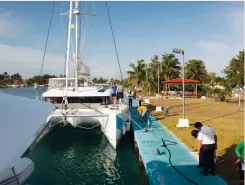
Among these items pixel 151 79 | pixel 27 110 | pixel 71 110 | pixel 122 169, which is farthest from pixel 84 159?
pixel 151 79

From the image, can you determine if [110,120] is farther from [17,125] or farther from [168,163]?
[17,125]

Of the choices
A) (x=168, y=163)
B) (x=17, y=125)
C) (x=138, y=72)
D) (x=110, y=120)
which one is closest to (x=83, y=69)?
(x=110, y=120)

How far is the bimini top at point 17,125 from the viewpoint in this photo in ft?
11.0

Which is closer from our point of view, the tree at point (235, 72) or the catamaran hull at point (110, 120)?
the catamaran hull at point (110, 120)

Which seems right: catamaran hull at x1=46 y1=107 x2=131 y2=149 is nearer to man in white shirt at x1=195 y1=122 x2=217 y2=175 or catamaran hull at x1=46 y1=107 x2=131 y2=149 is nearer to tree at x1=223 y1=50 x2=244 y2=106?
man in white shirt at x1=195 y1=122 x2=217 y2=175

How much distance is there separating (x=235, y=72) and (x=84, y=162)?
24.3 meters

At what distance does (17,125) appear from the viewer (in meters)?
3.77

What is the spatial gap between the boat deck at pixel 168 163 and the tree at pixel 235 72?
18613 mm

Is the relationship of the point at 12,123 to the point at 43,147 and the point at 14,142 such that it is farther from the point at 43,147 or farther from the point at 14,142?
A: the point at 43,147

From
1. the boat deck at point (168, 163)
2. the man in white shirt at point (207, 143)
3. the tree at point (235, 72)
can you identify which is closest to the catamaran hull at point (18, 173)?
the boat deck at point (168, 163)

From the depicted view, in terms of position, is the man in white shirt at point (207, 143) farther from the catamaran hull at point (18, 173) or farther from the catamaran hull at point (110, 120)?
the catamaran hull at point (110, 120)

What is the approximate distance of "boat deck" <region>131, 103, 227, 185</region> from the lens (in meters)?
7.23

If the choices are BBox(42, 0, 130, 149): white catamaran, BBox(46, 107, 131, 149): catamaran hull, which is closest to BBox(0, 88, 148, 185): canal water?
BBox(46, 107, 131, 149): catamaran hull

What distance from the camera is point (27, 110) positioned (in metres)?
4.31
